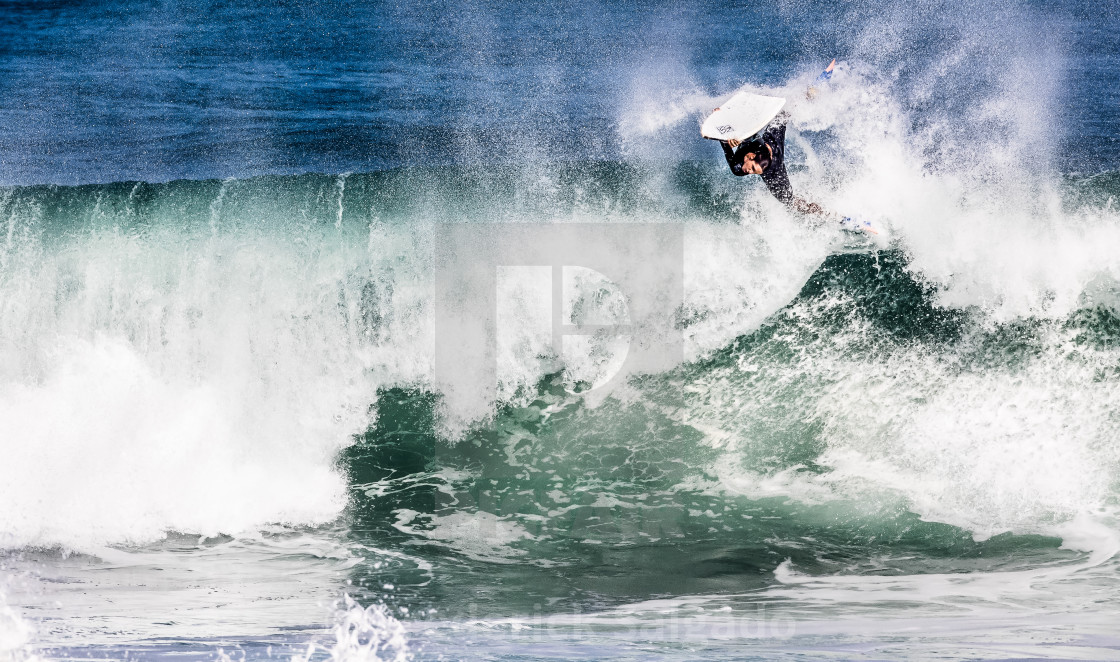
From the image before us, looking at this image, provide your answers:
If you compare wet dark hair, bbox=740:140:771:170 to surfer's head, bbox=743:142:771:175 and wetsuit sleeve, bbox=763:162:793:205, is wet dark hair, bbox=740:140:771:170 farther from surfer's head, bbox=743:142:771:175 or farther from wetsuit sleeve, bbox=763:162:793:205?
wetsuit sleeve, bbox=763:162:793:205

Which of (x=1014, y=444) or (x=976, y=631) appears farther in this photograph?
(x=1014, y=444)

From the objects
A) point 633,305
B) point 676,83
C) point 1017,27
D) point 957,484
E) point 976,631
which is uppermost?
point 1017,27

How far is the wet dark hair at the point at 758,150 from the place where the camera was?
966 cm

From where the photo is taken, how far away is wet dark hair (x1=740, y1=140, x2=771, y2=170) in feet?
31.7

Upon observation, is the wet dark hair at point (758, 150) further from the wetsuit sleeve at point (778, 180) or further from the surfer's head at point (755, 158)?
the wetsuit sleeve at point (778, 180)

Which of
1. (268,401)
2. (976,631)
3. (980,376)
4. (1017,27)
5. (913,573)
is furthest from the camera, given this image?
(1017,27)

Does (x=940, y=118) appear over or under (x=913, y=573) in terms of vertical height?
over

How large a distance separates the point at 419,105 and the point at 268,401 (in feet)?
27.3

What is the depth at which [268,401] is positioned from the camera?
11.0 meters

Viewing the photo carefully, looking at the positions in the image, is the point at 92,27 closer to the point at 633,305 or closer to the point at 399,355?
the point at 399,355

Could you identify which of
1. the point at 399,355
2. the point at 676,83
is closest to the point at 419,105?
the point at 676,83

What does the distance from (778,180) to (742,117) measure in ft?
2.74

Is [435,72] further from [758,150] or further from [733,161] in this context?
[758,150]

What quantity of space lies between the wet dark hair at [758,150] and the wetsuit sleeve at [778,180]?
0.12m
